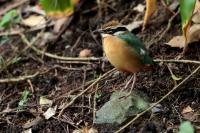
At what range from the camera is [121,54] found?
163 inches

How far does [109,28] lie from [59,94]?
0.97 metres

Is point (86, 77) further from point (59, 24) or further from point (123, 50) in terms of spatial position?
point (59, 24)

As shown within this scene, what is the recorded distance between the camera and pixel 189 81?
4.38 meters

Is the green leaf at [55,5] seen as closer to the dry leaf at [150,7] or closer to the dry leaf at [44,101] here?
the dry leaf at [150,7]

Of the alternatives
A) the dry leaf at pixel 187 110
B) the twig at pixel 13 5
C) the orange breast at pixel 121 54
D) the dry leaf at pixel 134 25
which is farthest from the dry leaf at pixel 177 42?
the twig at pixel 13 5

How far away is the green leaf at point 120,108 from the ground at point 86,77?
0.06m

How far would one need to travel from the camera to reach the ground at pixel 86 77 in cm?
419

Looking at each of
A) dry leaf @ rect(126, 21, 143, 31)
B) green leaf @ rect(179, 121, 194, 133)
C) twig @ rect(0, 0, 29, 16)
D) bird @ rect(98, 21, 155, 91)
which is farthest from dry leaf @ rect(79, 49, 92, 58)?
green leaf @ rect(179, 121, 194, 133)

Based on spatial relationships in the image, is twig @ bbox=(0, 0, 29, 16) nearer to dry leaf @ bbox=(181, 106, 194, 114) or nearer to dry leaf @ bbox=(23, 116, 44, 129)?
dry leaf @ bbox=(23, 116, 44, 129)

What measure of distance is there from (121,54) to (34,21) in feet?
8.61

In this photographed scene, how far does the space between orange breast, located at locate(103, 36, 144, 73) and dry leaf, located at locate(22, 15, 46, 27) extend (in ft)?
7.89

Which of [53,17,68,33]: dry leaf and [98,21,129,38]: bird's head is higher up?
[98,21,129,38]: bird's head

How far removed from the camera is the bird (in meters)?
4.16

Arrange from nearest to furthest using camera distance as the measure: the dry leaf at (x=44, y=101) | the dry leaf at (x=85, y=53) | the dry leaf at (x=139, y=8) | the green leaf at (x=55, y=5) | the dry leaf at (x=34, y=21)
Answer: the dry leaf at (x=44, y=101)
the dry leaf at (x=85, y=53)
the green leaf at (x=55, y=5)
the dry leaf at (x=139, y=8)
the dry leaf at (x=34, y=21)
